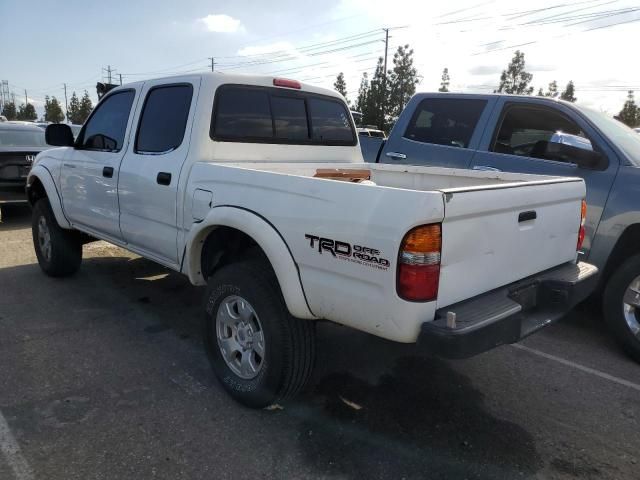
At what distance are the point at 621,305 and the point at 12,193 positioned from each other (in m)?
8.66

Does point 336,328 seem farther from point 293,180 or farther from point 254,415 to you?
point 293,180

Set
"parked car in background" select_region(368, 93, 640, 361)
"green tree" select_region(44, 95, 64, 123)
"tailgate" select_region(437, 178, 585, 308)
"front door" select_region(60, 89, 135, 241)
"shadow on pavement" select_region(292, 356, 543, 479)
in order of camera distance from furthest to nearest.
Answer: "green tree" select_region(44, 95, 64, 123) < "front door" select_region(60, 89, 135, 241) < "parked car in background" select_region(368, 93, 640, 361) < "shadow on pavement" select_region(292, 356, 543, 479) < "tailgate" select_region(437, 178, 585, 308)

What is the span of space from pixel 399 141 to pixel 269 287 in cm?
340

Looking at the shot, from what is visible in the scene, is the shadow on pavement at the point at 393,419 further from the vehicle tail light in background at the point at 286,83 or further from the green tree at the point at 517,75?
the green tree at the point at 517,75

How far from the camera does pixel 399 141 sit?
5641 mm

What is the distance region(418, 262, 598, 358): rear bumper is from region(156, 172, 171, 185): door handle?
2.15m

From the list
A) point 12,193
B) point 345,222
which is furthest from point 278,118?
point 12,193

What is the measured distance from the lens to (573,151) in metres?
4.27

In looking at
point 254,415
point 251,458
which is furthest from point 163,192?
point 251,458

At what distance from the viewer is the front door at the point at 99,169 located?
4234 millimetres

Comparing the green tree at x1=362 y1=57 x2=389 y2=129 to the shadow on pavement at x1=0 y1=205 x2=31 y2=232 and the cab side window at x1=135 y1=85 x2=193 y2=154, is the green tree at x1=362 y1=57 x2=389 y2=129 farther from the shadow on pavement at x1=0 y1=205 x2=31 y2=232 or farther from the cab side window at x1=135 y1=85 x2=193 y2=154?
the cab side window at x1=135 y1=85 x2=193 y2=154

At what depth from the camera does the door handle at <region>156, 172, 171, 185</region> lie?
3505 millimetres

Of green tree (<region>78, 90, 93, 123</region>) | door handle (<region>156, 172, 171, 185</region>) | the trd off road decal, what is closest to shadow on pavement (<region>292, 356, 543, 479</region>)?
the trd off road decal

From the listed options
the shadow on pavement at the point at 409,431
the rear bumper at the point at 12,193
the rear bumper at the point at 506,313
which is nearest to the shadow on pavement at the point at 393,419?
the shadow on pavement at the point at 409,431
